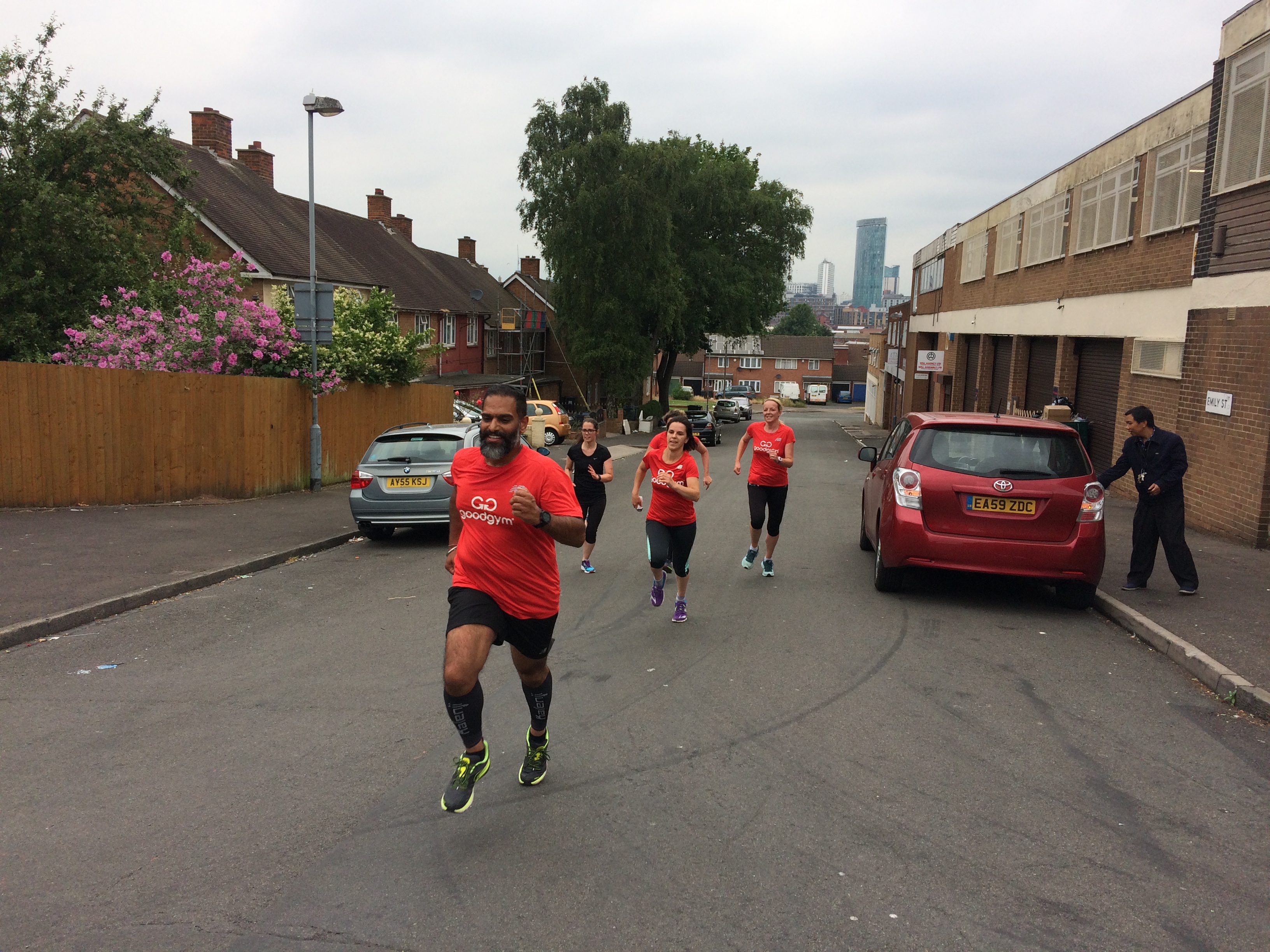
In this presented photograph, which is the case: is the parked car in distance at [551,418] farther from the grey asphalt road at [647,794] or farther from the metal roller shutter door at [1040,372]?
the grey asphalt road at [647,794]

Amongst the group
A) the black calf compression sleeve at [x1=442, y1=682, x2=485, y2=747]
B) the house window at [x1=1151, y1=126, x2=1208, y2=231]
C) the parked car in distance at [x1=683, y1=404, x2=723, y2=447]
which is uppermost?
the house window at [x1=1151, y1=126, x2=1208, y2=231]

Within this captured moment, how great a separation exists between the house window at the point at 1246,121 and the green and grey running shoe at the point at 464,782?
12092 mm

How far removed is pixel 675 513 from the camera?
25.9 ft

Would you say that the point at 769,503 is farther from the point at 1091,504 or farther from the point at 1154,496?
the point at 1154,496

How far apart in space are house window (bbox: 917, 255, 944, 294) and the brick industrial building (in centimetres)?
517

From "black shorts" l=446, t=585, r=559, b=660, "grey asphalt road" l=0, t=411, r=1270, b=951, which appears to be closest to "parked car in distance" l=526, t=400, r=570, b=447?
"grey asphalt road" l=0, t=411, r=1270, b=951

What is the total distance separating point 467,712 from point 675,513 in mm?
3994

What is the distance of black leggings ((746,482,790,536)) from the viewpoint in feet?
31.6

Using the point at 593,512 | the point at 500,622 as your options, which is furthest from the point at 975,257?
the point at 500,622

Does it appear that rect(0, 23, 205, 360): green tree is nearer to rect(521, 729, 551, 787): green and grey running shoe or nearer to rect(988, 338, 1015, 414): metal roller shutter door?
rect(521, 729, 551, 787): green and grey running shoe

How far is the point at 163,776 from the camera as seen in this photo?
15.4 feet

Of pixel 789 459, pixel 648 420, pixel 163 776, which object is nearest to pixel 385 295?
pixel 789 459

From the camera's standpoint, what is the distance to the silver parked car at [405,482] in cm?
1220

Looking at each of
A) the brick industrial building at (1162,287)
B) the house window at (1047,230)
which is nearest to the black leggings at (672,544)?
the brick industrial building at (1162,287)
